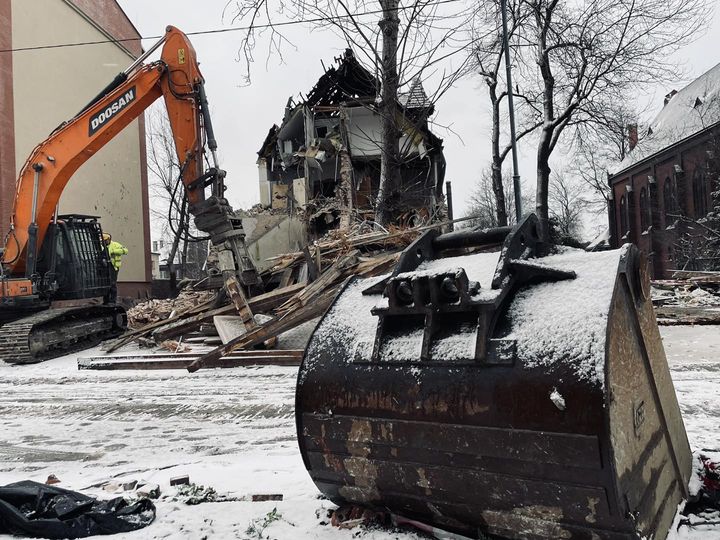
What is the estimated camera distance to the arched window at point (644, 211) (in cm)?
3725

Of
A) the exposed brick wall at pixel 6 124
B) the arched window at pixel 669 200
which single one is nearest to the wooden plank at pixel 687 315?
the exposed brick wall at pixel 6 124

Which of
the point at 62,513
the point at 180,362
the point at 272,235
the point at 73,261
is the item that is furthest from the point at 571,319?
the point at 272,235

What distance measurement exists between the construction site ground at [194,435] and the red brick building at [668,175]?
2507 centimetres

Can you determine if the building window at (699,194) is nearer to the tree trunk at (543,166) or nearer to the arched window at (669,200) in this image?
the arched window at (669,200)

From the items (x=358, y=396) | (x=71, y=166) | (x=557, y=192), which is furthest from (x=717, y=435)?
(x=557, y=192)

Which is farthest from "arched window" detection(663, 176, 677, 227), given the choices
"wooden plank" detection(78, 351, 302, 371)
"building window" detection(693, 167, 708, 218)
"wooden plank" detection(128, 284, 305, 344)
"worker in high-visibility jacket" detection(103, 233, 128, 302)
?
"wooden plank" detection(78, 351, 302, 371)

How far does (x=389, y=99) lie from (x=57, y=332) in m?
8.04

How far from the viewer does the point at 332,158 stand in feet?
88.9

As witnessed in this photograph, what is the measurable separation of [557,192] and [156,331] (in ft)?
195

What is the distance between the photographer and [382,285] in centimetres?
268

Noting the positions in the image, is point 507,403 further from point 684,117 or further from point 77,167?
point 684,117

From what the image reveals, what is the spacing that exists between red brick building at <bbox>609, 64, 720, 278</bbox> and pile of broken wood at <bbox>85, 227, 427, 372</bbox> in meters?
21.4

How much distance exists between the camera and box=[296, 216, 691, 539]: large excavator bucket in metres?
1.81

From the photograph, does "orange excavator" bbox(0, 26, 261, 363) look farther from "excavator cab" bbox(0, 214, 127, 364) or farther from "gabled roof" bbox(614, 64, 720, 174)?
"gabled roof" bbox(614, 64, 720, 174)
